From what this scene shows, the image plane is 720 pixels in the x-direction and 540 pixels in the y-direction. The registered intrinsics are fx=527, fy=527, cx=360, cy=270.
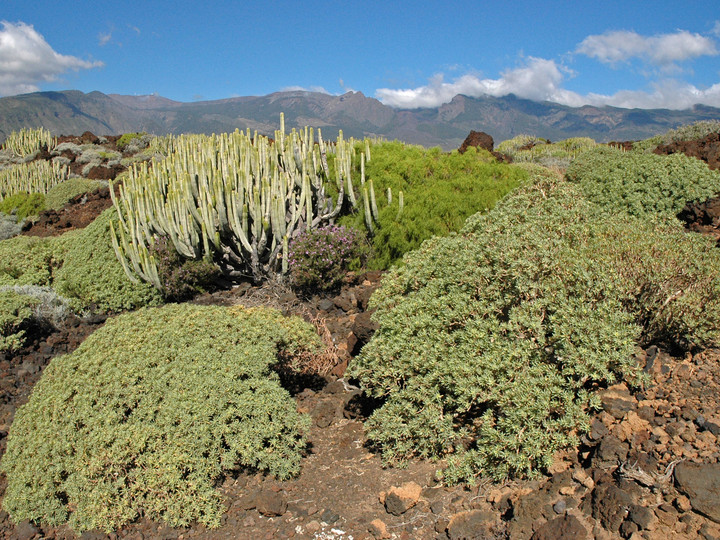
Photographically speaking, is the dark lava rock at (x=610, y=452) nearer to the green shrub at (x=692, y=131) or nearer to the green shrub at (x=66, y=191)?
the green shrub at (x=692, y=131)

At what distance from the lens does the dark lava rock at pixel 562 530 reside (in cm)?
255

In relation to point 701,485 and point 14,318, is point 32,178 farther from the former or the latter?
point 701,485

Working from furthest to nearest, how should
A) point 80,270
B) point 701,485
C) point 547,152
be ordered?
point 547,152
point 80,270
point 701,485

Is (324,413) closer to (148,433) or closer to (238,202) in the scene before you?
(148,433)

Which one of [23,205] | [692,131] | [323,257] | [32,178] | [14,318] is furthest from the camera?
[32,178]

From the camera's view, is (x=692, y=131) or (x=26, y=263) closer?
(x=26, y=263)

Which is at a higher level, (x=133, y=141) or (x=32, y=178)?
(x=133, y=141)

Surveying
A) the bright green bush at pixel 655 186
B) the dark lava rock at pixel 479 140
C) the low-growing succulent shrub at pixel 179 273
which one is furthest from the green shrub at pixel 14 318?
the dark lava rock at pixel 479 140

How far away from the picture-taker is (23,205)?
54.0 feet

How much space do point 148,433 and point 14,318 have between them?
4.05 meters

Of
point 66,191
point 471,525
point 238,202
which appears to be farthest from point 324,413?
point 66,191

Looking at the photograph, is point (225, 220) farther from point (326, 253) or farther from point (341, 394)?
point (341, 394)

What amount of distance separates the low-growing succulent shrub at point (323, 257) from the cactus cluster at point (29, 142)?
2379 centimetres

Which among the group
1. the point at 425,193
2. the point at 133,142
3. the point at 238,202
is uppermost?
the point at 133,142
